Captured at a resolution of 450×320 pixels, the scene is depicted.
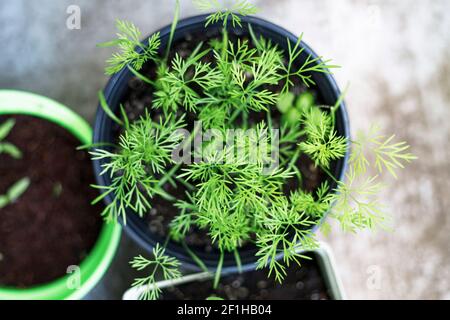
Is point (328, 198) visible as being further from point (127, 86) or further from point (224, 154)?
point (127, 86)

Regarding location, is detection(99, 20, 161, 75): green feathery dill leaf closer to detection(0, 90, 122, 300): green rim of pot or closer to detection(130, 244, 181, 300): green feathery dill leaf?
detection(0, 90, 122, 300): green rim of pot

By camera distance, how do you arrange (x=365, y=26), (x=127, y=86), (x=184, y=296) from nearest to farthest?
(x=127, y=86) < (x=184, y=296) < (x=365, y=26)

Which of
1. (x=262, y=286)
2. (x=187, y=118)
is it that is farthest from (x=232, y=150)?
(x=262, y=286)

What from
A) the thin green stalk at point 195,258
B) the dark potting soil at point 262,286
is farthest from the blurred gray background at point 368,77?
the thin green stalk at point 195,258

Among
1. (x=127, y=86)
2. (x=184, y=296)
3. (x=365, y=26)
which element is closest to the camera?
(x=127, y=86)

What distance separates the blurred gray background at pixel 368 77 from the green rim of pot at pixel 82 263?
0.50 feet

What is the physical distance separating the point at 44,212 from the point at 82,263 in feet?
0.39

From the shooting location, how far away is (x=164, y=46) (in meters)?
0.73

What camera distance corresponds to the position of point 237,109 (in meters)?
0.73

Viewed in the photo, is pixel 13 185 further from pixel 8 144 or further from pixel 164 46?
pixel 164 46
